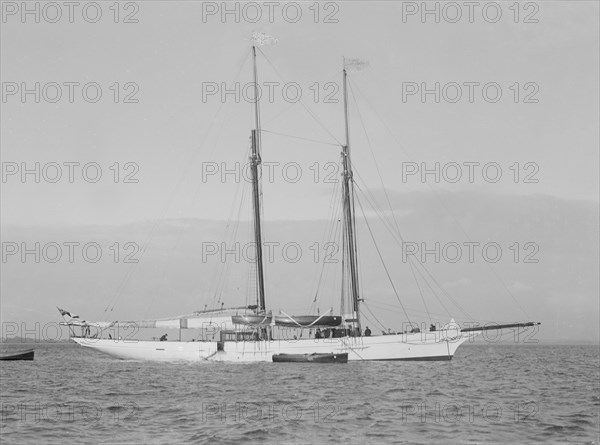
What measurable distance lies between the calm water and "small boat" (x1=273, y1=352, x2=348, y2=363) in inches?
497

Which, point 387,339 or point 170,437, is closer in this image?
point 170,437

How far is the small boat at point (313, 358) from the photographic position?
214 ft

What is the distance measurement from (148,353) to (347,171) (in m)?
28.6

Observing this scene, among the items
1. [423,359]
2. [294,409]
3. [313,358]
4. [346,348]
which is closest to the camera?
[294,409]

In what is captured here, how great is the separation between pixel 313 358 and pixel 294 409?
33791mm

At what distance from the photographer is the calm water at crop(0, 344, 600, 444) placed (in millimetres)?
25812

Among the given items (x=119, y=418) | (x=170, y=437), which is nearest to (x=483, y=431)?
(x=170, y=437)

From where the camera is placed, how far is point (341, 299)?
72062mm

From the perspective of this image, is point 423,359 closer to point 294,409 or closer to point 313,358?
point 313,358

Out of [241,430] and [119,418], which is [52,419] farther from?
[241,430]

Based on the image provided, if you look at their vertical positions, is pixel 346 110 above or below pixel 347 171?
above

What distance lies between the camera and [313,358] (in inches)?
2589

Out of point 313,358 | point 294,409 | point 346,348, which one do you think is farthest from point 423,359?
point 294,409

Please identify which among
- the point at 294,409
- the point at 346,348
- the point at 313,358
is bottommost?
the point at 313,358
